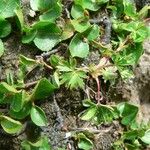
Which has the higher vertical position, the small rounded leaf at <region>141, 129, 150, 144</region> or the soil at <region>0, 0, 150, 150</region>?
the soil at <region>0, 0, 150, 150</region>

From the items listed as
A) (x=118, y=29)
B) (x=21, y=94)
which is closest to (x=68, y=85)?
(x=21, y=94)

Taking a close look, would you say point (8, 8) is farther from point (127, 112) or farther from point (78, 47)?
point (127, 112)

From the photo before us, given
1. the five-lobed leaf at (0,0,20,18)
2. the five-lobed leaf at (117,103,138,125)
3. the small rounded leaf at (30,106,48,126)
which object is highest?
the five-lobed leaf at (0,0,20,18)

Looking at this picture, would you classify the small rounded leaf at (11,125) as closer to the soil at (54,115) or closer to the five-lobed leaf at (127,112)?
the soil at (54,115)

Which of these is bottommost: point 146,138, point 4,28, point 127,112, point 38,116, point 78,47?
point 146,138

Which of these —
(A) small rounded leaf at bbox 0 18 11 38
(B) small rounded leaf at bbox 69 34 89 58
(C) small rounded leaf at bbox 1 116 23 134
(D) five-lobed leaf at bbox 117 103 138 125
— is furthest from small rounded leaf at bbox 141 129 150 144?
(A) small rounded leaf at bbox 0 18 11 38

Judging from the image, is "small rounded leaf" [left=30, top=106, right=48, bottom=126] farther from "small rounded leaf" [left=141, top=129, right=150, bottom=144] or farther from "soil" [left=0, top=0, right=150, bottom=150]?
"small rounded leaf" [left=141, top=129, right=150, bottom=144]

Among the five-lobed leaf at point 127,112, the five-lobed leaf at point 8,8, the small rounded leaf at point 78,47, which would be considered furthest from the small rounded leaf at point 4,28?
the five-lobed leaf at point 127,112

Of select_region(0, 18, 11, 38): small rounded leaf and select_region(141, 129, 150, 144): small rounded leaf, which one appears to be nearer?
select_region(0, 18, 11, 38): small rounded leaf

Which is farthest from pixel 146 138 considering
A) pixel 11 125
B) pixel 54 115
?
pixel 11 125

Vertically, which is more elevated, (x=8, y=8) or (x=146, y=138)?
(x=8, y=8)
